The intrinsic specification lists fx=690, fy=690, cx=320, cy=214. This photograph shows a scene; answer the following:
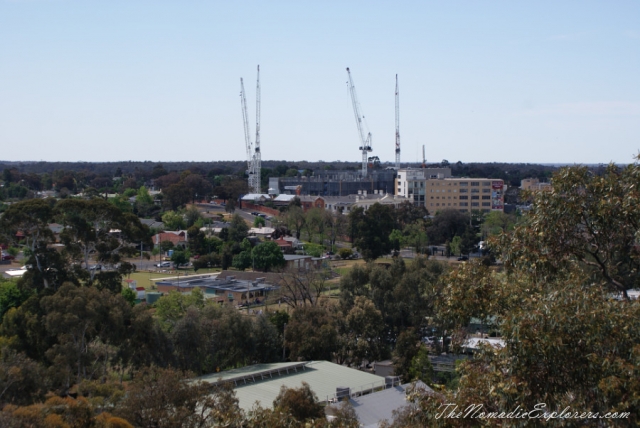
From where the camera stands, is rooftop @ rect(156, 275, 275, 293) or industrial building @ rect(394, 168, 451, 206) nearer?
rooftop @ rect(156, 275, 275, 293)

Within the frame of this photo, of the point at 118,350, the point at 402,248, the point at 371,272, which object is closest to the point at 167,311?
the point at 118,350

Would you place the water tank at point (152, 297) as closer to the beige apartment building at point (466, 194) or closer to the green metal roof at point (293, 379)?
the green metal roof at point (293, 379)

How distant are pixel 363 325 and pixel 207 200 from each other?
2170 inches

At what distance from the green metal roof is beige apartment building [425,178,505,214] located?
4320 centimetres

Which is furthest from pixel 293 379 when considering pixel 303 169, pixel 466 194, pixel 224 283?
pixel 303 169

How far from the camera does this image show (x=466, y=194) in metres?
59.9

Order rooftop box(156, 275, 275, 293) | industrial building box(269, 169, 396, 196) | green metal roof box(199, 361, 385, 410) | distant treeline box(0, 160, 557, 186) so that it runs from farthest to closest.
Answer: distant treeline box(0, 160, 557, 186)
industrial building box(269, 169, 396, 196)
rooftop box(156, 275, 275, 293)
green metal roof box(199, 361, 385, 410)

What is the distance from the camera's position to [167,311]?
20000mm

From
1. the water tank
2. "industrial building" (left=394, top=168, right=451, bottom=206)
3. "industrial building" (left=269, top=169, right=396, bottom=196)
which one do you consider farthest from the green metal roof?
"industrial building" (left=269, top=169, right=396, bottom=196)

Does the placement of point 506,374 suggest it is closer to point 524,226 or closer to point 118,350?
point 524,226

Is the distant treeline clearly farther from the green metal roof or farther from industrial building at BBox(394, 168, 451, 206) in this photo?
the green metal roof

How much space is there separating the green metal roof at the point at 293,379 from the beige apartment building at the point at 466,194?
1701 inches

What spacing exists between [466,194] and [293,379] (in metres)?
46.5

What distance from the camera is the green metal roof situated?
1460cm
